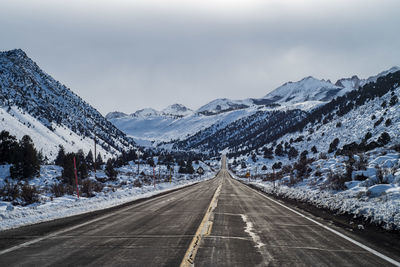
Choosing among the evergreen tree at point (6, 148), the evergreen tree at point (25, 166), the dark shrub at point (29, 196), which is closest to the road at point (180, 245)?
the dark shrub at point (29, 196)

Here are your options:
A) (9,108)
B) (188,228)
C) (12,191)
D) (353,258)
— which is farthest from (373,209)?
(9,108)

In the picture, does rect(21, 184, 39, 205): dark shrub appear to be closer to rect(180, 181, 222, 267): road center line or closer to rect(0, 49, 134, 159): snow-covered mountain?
rect(180, 181, 222, 267): road center line

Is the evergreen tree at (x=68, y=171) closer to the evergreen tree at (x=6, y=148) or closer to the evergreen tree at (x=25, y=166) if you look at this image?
the evergreen tree at (x=25, y=166)

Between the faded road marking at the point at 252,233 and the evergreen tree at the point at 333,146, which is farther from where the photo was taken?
the evergreen tree at the point at 333,146

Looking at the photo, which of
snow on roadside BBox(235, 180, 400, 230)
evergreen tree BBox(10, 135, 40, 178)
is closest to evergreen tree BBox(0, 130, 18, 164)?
evergreen tree BBox(10, 135, 40, 178)

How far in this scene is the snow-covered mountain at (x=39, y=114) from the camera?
109 meters

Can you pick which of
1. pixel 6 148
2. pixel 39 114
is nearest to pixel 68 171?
pixel 6 148

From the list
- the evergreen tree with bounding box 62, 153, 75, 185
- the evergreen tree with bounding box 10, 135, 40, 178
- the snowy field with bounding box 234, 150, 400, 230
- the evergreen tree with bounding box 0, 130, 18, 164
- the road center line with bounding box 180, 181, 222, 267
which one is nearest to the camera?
the road center line with bounding box 180, 181, 222, 267

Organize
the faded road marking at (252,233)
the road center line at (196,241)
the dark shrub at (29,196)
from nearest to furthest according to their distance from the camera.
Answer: the road center line at (196,241) < the faded road marking at (252,233) < the dark shrub at (29,196)

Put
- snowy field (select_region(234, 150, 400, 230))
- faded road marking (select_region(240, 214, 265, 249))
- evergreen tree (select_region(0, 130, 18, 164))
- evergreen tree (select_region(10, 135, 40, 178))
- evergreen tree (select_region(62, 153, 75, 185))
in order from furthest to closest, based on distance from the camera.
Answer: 1. evergreen tree (select_region(0, 130, 18, 164))
2. evergreen tree (select_region(10, 135, 40, 178))
3. evergreen tree (select_region(62, 153, 75, 185))
4. snowy field (select_region(234, 150, 400, 230))
5. faded road marking (select_region(240, 214, 265, 249))

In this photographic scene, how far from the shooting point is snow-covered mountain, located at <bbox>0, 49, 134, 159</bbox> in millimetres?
108812

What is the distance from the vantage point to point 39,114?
462 ft

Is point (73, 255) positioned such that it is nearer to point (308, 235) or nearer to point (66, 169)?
point (308, 235)

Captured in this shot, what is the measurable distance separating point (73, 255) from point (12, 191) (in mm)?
13882
